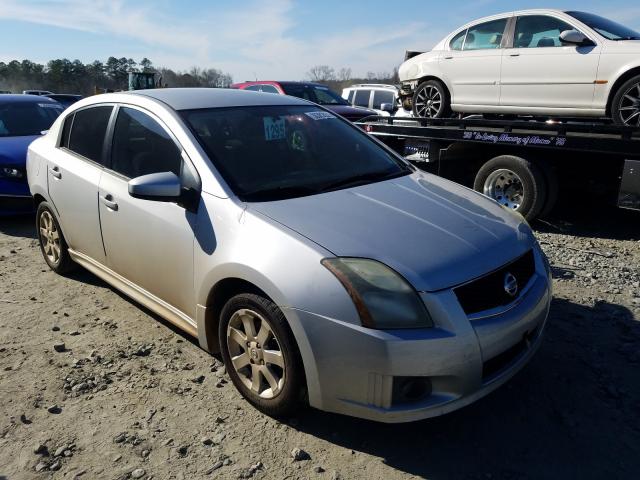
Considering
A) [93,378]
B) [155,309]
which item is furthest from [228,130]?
[93,378]

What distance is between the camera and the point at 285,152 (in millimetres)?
3404

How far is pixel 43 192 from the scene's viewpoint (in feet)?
15.0

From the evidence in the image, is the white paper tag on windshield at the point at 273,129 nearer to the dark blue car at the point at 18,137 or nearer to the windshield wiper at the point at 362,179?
the windshield wiper at the point at 362,179

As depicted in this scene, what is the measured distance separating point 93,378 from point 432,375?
206 cm

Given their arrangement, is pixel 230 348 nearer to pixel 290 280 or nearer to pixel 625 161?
pixel 290 280

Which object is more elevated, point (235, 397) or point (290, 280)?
point (290, 280)

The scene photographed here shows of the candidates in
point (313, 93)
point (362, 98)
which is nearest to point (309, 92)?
point (313, 93)

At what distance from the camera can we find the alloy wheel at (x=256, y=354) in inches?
105

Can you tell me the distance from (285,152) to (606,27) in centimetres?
526

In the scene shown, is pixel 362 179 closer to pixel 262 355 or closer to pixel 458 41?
pixel 262 355

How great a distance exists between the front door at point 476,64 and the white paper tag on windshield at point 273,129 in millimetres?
4715

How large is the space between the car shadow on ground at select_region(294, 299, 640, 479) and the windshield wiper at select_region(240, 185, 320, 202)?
118cm

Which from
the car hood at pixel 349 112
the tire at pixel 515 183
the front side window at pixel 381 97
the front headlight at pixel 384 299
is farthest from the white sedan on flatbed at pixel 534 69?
the front side window at pixel 381 97

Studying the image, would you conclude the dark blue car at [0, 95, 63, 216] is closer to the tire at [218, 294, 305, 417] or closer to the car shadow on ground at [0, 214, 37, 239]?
the car shadow on ground at [0, 214, 37, 239]
